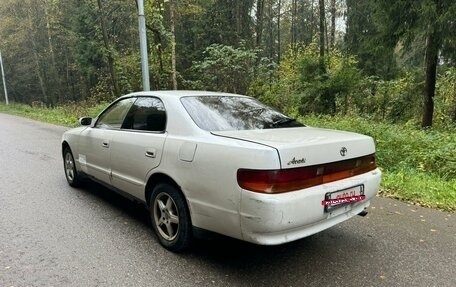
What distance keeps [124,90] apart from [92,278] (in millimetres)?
19450

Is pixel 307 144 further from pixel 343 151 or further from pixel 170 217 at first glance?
pixel 170 217

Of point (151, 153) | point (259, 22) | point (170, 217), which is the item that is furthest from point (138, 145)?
point (259, 22)

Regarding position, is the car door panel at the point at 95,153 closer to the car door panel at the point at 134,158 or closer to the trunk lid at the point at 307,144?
the car door panel at the point at 134,158

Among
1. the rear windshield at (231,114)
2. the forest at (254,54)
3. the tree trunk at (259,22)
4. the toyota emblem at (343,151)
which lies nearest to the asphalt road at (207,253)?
the toyota emblem at (343,151)

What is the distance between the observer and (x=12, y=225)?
4.34 metres

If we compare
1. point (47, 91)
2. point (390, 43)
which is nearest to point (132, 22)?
point (390, 43)

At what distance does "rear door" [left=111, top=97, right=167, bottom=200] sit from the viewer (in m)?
3.81

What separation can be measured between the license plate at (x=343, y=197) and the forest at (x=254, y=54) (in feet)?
27.8

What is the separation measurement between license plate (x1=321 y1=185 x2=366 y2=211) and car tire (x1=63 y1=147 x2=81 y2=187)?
419 centimetres

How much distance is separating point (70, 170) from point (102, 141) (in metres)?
1.66

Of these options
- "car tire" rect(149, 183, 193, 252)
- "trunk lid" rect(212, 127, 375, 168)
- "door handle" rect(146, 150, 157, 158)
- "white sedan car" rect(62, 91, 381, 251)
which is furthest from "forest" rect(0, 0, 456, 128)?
"car tire" rect(149, 183, 193, 252)

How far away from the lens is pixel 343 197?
3.24 meters

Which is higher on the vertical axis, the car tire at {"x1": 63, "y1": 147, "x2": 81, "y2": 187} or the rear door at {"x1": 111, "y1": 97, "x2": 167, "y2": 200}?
the rear door at {"x1": 111, "y1": 97, "x2": 167, "y2": 200}

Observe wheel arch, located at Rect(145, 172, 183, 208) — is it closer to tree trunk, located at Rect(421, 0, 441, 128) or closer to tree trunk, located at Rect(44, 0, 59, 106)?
tree trunk, located at Rect(421, 0, 441, 128)
